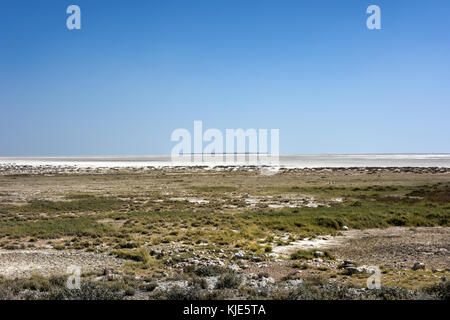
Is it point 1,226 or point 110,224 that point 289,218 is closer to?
point 110,224

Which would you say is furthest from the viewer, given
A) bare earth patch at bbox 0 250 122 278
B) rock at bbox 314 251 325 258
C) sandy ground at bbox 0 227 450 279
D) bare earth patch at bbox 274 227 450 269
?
rock at bbox 314 251 325 258

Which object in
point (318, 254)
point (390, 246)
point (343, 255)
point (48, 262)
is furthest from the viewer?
point (390, 246)

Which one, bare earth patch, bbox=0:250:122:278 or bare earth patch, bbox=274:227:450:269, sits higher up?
bare earth patch, bbox=0:250:122:278

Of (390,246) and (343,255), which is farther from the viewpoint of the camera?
(390,246)

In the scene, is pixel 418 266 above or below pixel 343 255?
above

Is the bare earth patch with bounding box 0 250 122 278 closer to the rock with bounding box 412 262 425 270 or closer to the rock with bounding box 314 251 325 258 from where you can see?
the rock with bounding box 314 251 325 258

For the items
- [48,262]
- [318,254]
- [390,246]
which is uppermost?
[48,262]

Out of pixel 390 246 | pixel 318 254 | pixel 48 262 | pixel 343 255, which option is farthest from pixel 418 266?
pixel 48 262

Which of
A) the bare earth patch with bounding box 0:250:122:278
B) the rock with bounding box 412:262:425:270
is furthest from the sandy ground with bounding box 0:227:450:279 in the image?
the rock with bounding box 412:262:425:270

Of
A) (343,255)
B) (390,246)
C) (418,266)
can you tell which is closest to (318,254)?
(343,255)

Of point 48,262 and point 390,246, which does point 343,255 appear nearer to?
point 390,246

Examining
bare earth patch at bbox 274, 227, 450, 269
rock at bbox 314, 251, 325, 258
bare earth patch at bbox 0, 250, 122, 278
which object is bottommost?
bare earth patch at bbox 274, 227, 450, 269

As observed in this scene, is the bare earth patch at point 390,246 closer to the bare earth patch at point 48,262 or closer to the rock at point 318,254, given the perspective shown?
the rock at point 318,254

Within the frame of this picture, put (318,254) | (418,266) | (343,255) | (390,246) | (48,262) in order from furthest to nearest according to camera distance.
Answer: (390,246) → (343,255) → (318,254) → (48,262) → (418,266)
